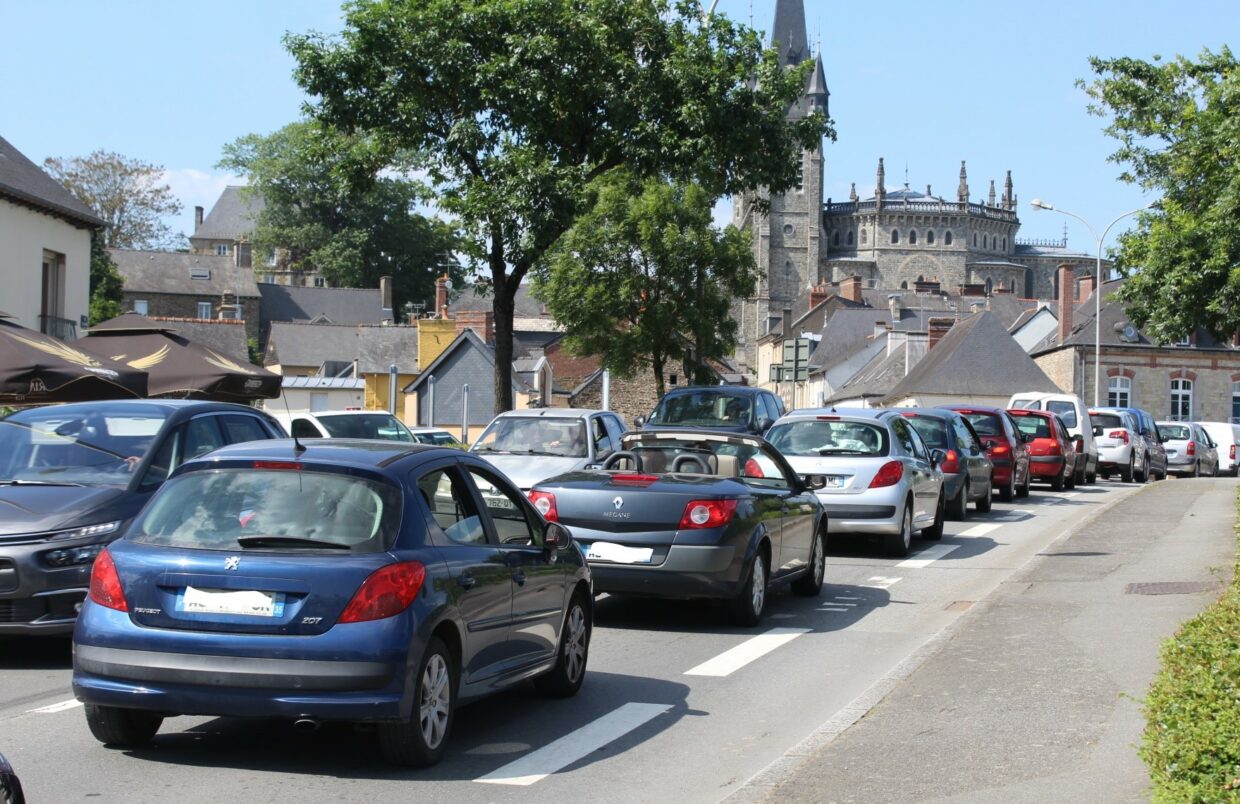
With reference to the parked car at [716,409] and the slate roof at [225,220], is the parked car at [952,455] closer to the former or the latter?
the parked car at [716,409]

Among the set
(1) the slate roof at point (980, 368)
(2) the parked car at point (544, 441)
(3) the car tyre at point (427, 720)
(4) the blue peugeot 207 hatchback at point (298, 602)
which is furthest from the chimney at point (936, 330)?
(3) the car tyre at point (427, 720)

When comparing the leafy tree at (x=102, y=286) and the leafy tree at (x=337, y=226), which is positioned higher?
the leafy tree at (x=337, y=226)

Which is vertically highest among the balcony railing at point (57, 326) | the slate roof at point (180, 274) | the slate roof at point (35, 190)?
the slate roof at point (180, 274)

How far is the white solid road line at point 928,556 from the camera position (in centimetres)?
1689

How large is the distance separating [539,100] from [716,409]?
227 inches

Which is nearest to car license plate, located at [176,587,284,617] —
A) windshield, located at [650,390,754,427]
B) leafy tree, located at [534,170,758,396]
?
windshield, located at [650,390,754,427]

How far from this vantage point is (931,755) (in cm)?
688

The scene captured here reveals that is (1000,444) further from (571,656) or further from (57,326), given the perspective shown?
(57,326)

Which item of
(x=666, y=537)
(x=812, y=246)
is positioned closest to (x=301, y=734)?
(x=666, y=537)

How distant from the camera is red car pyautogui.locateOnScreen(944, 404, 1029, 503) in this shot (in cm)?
2684

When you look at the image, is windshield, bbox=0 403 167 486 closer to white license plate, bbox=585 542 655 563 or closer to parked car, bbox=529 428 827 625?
parked car, bbox=529 428 827 625

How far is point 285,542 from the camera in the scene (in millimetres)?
6750

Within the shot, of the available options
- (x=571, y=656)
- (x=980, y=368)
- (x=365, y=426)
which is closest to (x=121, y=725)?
(x=571, y=656)

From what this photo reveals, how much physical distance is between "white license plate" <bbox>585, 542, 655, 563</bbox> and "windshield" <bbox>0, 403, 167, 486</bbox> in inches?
133
